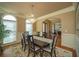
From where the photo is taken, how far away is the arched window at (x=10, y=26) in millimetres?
2130

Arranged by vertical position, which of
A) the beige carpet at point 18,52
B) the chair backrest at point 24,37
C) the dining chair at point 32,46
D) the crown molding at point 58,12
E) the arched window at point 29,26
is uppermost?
the crown molding at point 58,12

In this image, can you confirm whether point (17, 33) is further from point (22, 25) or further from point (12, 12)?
point (12, 12)

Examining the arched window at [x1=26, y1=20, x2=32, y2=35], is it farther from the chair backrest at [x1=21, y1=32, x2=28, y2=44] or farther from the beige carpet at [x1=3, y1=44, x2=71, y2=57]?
the beige carpet at [x1=3, y1=44, x2=71, y2=57]

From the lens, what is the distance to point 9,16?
2.16m

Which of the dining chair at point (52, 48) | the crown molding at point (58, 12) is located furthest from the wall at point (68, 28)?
the dining chair at point (52, 48)

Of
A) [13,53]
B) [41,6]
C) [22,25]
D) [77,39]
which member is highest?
[41,6]

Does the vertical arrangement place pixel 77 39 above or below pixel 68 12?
below

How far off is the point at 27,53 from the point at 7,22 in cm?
78

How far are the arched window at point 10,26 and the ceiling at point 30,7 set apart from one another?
151mm

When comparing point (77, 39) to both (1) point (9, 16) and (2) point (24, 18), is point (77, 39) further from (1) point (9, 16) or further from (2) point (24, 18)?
(1) point (9, 16)

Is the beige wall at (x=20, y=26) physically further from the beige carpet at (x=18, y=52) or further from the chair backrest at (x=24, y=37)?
the beige carpet at (x=18, y=52)

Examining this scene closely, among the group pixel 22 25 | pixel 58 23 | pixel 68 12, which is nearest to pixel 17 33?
pixel 22 25

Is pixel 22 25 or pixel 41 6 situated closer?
pixel 41 6

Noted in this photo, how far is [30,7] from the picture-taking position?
2.10m
